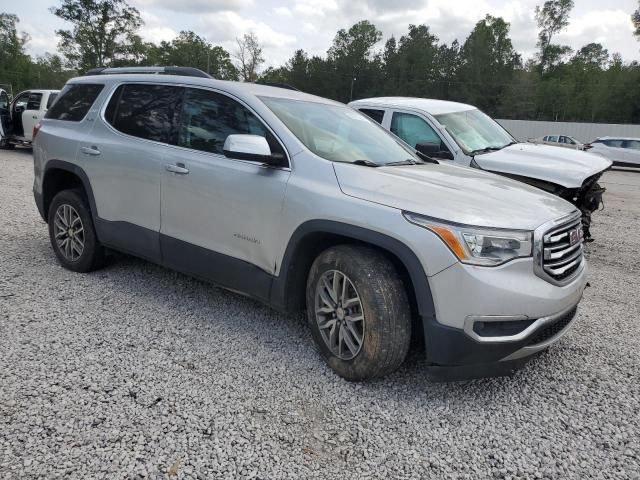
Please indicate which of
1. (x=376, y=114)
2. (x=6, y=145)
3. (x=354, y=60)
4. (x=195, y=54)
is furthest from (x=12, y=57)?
(x=376, y=114)

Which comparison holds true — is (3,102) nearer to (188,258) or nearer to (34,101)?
(34,101)

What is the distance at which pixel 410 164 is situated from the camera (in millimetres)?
3672

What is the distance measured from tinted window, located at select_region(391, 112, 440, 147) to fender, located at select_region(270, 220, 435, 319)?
374 cm

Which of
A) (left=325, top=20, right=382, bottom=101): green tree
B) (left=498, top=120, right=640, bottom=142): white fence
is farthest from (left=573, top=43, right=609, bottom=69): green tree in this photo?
(left=498, top=120, right=640, bottom=142): white fence

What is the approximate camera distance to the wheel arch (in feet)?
14.4

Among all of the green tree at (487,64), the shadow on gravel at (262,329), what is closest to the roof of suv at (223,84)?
the shadow on gravel at (262,329)

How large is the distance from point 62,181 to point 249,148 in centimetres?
275

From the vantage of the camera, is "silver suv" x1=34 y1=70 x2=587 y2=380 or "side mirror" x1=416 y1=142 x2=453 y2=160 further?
"side mirror" x1=416 y1=142 x2=453 y2=160

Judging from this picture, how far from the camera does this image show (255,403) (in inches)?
109

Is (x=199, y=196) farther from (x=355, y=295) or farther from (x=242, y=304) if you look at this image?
(x=355, y=295)

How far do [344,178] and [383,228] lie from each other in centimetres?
48

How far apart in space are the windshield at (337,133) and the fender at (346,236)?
55 centimetres

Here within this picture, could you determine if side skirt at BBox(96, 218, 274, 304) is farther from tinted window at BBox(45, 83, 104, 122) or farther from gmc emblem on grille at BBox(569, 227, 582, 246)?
gmc emblem on grille at BBox(569, 227, 582, 246)

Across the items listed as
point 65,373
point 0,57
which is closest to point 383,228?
point 65,373
